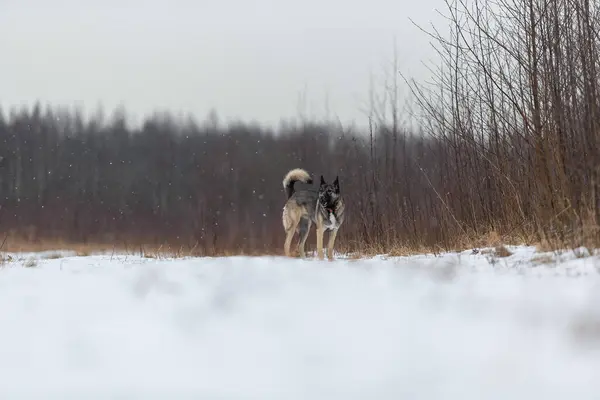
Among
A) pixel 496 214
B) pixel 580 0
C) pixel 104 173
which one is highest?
pixel 104 173

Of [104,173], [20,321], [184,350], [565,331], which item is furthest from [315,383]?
[104,173]

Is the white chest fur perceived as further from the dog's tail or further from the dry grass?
the dry grass

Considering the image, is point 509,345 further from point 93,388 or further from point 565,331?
point 93,388

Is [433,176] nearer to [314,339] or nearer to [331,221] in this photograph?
[331,221]

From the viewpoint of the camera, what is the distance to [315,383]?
1567 mm

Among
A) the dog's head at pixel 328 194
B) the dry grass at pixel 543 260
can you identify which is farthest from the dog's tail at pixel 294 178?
the dry grass at pixel 543 260

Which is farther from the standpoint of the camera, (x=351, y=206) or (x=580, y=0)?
(x=351, y=206)

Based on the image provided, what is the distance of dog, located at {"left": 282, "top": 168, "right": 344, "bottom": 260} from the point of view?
7941 mm

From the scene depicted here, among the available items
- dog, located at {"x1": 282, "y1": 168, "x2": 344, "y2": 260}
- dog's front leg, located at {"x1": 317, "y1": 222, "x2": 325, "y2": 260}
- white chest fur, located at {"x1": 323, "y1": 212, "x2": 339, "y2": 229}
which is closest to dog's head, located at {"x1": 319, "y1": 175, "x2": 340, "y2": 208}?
dog, located at {"x1": 282, "y1": 168, "x2": 344, "y2": 260}

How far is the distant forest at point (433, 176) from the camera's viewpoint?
13.5 feet

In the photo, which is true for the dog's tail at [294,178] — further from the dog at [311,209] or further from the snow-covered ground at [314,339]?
the snow-covered ground at [314,339]

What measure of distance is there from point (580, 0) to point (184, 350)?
440 cm

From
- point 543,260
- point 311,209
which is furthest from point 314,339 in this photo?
point 311,209

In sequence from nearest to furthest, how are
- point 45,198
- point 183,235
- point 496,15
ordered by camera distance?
1. point 496,15
2. point 183,235
3. point 45,198
